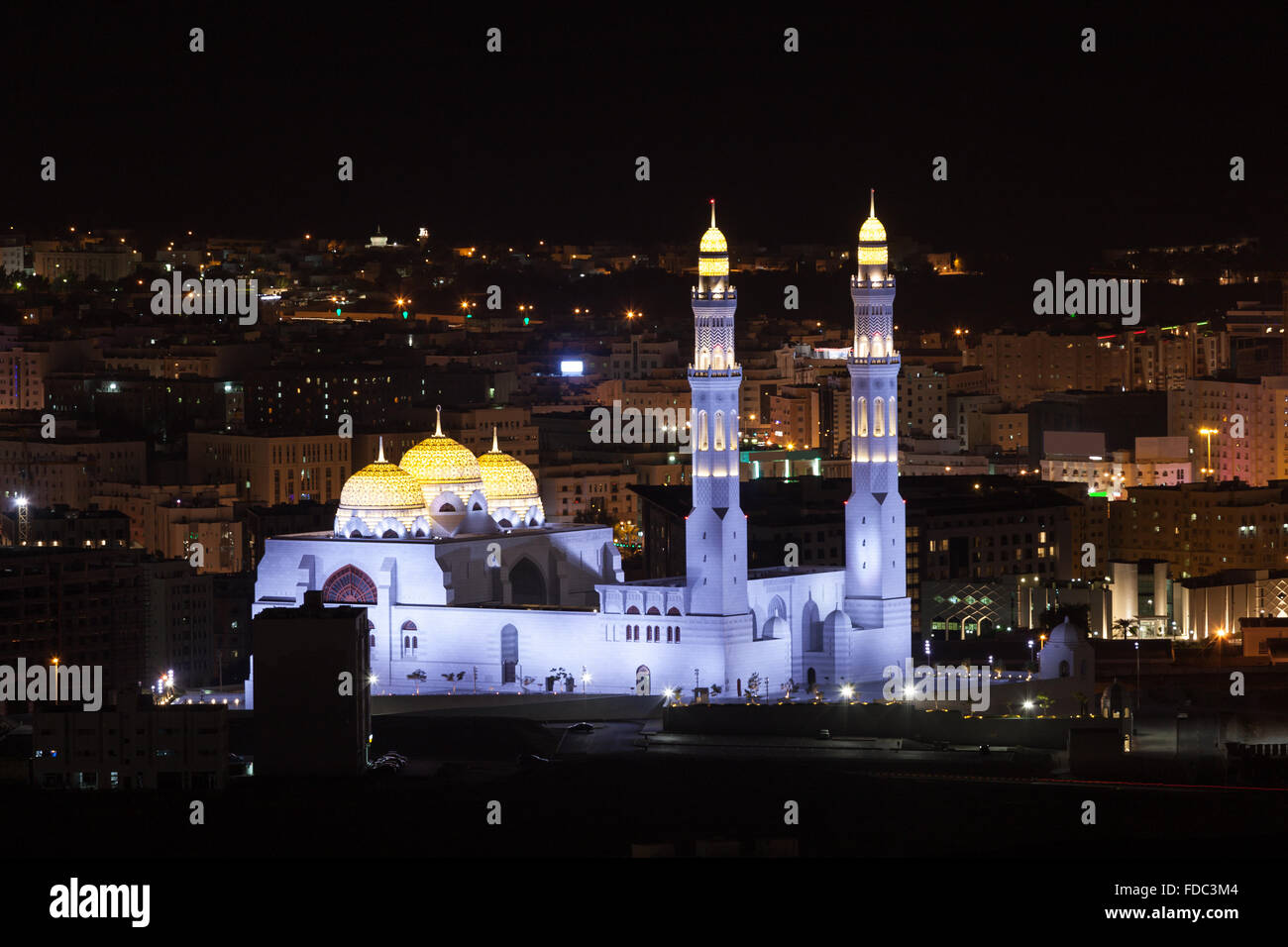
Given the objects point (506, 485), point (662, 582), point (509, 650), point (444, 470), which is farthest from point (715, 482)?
point (444, 470)

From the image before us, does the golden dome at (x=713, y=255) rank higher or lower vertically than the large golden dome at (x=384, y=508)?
higher

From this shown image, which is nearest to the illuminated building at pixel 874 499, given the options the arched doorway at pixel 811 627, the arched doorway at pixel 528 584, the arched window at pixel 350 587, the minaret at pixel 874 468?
the minaret at pixel 874 468

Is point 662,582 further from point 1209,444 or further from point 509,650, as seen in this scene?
point 1209,444

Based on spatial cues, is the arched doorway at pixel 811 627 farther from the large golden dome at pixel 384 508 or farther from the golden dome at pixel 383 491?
the golden dome at pixel 383 491

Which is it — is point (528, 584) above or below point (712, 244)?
below
